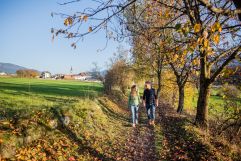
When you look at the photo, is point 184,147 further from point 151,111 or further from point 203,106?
point 151,111

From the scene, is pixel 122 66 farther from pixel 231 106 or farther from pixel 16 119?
pixel 16 119

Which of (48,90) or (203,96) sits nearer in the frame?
(203,96)

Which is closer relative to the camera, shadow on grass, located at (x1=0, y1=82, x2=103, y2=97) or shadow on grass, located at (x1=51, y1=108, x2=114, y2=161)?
shadow on grass, located at (x1=51, y1=108, x2=114, y2=161)

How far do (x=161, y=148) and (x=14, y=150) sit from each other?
520 centimetres

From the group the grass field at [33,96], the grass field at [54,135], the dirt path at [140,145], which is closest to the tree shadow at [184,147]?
the dirt path at [140,145]

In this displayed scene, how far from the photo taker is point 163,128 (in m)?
13.0

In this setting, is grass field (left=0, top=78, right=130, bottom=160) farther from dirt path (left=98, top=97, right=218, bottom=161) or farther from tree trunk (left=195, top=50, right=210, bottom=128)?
tree trunk (left=195, top=50, right=210, bottom=128)

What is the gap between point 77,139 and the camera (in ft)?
30.5

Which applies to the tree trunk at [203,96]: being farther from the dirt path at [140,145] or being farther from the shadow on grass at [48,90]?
the shadow on grass at [48,90]

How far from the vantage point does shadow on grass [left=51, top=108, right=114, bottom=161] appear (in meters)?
8.41

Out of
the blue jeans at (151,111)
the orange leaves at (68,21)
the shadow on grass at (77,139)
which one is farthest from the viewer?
the blue jeans at (151,111)

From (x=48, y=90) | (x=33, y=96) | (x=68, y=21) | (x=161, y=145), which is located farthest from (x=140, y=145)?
(x=48, y=90)

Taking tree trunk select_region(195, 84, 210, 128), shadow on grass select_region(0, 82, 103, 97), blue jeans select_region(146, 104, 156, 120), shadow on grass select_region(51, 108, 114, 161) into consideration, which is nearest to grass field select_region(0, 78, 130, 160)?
shadow on grass select_region(51, 108, 114, 161)

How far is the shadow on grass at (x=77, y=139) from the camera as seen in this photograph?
8.41 metres
